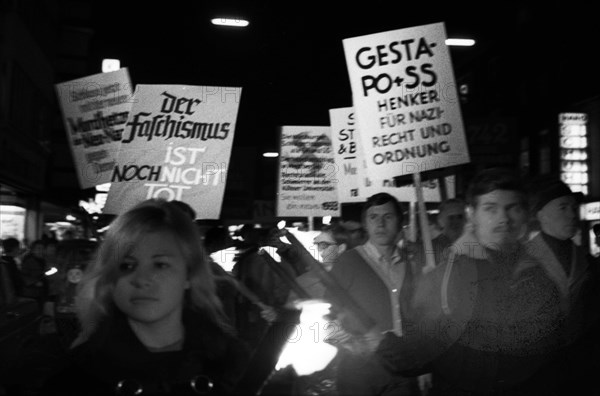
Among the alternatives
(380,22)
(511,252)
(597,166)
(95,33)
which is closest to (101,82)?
(511,252)

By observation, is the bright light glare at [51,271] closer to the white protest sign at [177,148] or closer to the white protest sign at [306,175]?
the white protest sign at [306,175]

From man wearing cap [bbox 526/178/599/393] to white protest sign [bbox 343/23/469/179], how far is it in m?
3.14

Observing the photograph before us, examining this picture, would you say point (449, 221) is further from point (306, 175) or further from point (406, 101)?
point (306, 175)

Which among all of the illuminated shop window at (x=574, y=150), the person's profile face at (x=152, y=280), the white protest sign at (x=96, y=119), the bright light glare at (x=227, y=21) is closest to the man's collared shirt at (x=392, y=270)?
the person's profile face at (x=152, y=280)

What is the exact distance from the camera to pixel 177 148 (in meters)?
8.80

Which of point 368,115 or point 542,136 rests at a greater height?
point 542,136

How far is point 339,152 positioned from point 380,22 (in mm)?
13721

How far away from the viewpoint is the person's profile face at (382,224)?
6246 millimetres

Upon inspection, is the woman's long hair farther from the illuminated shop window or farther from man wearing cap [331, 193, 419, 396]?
the illuminated shop window

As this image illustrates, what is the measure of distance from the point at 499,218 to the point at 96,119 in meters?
6.92

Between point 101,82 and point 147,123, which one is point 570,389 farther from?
point 101,82

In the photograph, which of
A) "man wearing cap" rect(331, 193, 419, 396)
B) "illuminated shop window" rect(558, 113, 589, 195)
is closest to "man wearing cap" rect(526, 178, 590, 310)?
"man wearing cap" rect(331, 193, 419, 396)

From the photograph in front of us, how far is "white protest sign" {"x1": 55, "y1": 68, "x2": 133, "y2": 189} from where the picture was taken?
A: 10.4 metres

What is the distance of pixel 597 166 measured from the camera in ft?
93.8
